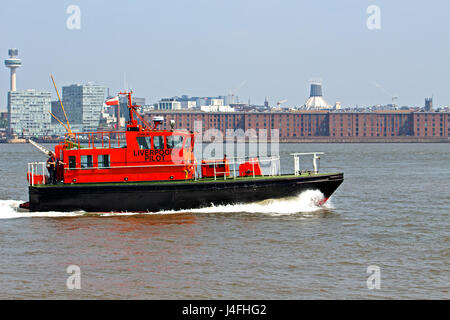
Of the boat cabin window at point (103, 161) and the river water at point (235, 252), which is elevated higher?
the boat cabin window at point (103, 161)

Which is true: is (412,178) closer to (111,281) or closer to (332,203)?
(332,203)

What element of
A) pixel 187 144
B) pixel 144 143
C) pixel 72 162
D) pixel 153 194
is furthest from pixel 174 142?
pixel 72 162

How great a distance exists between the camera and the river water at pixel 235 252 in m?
14.5

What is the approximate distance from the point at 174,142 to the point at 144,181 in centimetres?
178

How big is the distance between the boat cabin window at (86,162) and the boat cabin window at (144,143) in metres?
1.87

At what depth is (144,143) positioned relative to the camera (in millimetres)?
24203

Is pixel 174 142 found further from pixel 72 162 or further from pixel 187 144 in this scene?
pixel 72 162

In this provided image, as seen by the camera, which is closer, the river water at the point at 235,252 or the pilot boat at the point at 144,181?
the river water at the point at 235,252

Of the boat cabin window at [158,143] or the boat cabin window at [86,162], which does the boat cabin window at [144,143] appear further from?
the boat cabin window at [86,162]

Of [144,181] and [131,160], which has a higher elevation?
[131,160]

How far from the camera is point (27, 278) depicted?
15.4 m

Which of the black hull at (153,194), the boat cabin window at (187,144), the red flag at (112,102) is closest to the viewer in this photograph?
the red flag at (112,102)

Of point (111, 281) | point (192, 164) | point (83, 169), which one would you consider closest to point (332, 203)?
point (192, 164)

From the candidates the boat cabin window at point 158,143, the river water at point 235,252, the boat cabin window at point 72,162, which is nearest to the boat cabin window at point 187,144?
the boat cabin window at point 158,143
